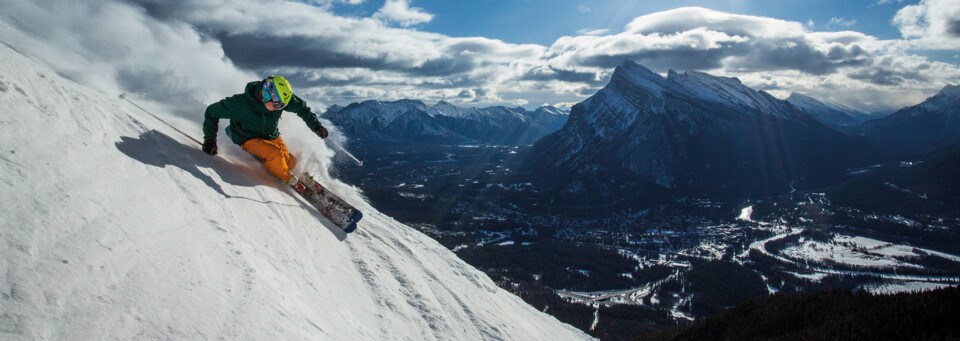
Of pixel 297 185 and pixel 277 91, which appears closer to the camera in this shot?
pixel 277 91

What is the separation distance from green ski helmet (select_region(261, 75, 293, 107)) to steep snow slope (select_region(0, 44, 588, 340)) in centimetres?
188

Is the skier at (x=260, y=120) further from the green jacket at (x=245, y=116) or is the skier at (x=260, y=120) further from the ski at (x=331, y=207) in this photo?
the ski at (x=331, y=207)

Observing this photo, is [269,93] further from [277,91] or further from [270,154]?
[270,154]

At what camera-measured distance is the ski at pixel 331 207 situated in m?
11.6

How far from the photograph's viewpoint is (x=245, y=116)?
37.7ft

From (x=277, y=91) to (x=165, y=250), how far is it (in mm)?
6252

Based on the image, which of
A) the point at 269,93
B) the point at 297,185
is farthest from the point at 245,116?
the point at 297,185

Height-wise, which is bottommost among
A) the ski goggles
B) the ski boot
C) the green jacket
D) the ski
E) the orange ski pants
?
the ski

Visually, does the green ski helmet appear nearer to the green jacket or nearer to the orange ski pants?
the green jacket

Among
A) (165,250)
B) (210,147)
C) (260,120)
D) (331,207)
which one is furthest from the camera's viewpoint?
(331,207)

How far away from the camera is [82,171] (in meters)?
6.45

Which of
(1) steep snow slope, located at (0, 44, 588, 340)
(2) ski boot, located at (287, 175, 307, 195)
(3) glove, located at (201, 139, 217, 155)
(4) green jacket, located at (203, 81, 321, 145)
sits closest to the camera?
(1) steep snow slope, located at (0, 44, 588, 340)

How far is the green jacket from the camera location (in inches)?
432

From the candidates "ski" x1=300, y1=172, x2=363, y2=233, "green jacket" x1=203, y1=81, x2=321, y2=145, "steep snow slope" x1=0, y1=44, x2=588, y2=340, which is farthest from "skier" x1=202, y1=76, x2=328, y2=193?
"steep snow slope" x1=0, y1=44, x2=588, y2=340
